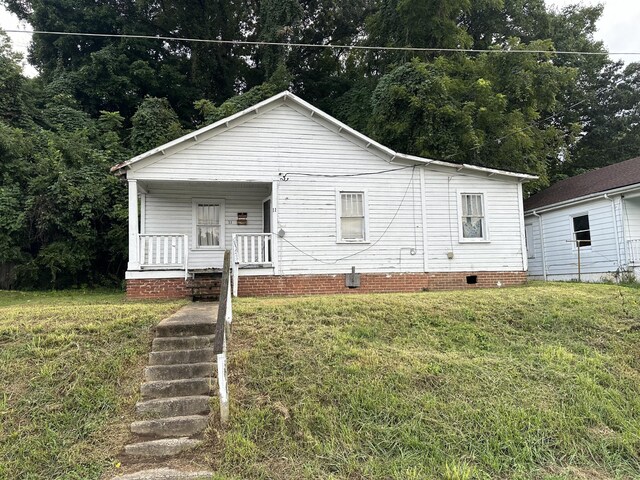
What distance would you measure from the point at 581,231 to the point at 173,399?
15999 mm

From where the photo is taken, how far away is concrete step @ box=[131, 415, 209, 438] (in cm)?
495

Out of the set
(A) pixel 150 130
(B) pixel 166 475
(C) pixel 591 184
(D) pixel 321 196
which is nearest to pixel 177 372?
(B) pixel 166 475

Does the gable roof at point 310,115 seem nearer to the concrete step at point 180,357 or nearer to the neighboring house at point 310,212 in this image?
the neighboring house at point 310,212

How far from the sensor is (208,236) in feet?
43.8

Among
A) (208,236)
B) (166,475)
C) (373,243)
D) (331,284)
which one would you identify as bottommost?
(166,475)

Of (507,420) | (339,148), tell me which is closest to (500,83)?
(339,148)

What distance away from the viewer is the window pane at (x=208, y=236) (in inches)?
Result: 524

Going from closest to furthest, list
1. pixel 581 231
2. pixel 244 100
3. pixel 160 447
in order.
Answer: pixel 160 447 → pixel 581 231 → pixel 244 100

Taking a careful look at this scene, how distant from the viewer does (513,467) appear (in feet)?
15.2

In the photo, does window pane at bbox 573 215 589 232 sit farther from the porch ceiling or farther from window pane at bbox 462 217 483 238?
the porch ceiling

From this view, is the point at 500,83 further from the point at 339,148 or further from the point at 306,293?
the point at 306,293

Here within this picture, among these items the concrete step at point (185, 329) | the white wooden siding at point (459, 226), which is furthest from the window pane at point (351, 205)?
the concrete step at point (185, 329)

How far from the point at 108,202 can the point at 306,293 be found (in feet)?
35.1

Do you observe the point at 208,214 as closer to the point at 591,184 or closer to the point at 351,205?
the point at 351,205
